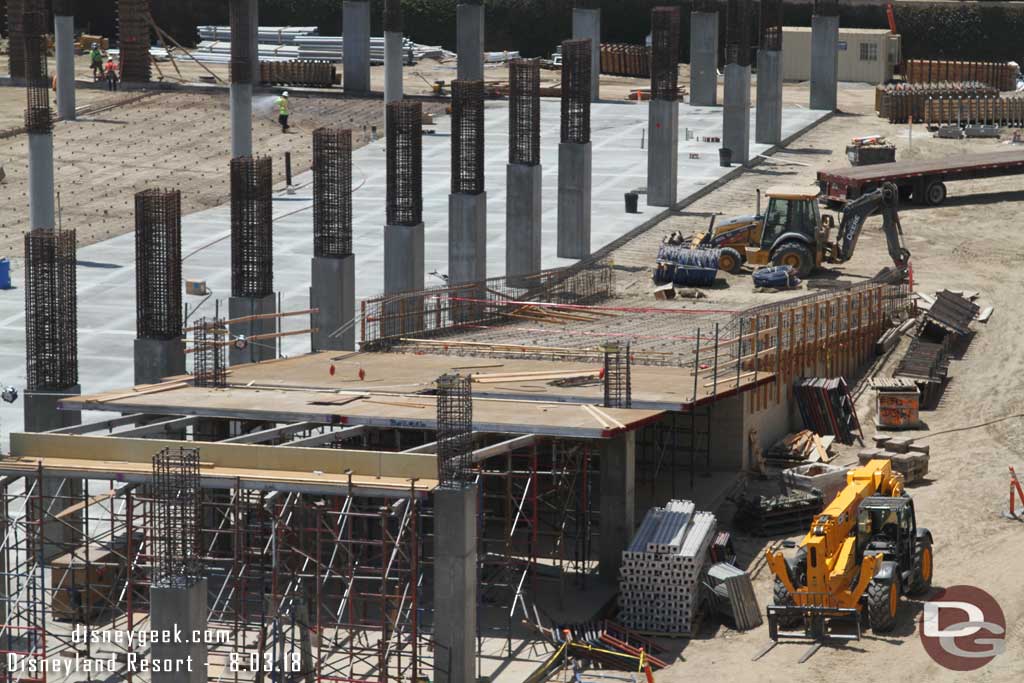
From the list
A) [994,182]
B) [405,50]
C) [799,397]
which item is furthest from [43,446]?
[405,50]

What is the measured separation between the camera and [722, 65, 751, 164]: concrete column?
5850 centimetres

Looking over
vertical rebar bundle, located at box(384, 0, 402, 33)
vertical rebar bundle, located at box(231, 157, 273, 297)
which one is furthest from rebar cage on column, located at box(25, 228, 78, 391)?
vertical rebar bundle, located at box(384, 0, 402, 33)

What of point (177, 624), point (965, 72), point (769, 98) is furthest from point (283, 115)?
point (177, 624)

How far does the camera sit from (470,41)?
54125mm

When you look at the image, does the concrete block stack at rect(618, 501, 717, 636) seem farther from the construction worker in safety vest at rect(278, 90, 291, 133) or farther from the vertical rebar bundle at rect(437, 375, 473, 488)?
the construction worker in safety vest at rect(278, 90, 291, 133)

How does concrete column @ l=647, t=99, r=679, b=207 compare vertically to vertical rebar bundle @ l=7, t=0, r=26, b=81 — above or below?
below

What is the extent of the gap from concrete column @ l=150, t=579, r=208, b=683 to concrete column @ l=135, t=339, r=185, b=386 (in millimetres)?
11709

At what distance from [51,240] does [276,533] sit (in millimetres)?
9734

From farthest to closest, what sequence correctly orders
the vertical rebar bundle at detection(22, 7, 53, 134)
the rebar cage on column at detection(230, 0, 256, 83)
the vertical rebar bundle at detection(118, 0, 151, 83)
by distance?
the vertical rebar bundle at detection(118, 0, 151, 83) → the rebar cage on column at detection(230, 0, 256, 83) → the vertical rebar bundle at detection(22, 7, 53, 134)

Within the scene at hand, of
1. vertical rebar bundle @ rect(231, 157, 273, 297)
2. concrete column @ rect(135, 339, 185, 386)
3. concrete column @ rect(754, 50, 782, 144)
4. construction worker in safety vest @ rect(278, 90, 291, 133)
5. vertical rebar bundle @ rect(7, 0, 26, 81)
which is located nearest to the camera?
concrete column @ rect(135, 339, 185, 386)

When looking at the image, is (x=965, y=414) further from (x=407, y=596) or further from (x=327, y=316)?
(x=407, y=596)

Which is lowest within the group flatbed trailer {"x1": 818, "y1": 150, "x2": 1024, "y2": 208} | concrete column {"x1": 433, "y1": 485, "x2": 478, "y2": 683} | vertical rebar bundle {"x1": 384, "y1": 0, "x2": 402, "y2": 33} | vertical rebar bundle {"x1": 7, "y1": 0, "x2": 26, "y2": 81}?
concrete column {"x1": 433, "y1": 485, "x2": 478, "y2": 683}

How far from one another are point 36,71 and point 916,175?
25466 mm

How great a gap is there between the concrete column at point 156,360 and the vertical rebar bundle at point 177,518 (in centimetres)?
956
